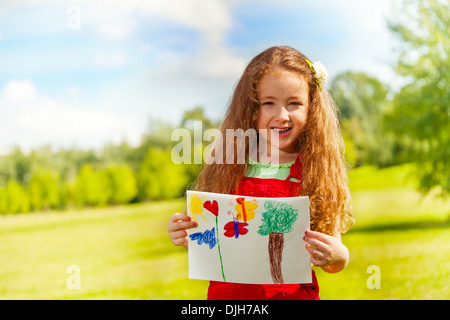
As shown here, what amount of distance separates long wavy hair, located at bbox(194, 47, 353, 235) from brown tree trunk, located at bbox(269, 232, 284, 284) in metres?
0.16

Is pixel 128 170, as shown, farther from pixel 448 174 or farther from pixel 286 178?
pixel 286 178

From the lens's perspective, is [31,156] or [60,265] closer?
[31,156]

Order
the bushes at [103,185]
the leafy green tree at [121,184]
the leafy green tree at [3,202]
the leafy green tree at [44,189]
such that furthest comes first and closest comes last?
the leafy green tree at [121,184] < the bushes at [103,185] < the leafy green tree at [44,189] < the leafy green tree at [3,202]

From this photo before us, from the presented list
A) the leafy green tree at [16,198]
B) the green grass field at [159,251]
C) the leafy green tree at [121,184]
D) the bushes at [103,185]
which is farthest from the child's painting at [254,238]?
the leafy green tree at [121,184]

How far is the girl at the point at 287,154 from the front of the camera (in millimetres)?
1229

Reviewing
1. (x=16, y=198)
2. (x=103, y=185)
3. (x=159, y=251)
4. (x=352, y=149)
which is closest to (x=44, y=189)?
(x=16, y=198)

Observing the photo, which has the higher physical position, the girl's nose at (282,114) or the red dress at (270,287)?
the girl's nose at (282,114)

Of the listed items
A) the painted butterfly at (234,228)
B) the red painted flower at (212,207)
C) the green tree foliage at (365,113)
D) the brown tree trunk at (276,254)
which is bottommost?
the brown tree trunk at (276,254)

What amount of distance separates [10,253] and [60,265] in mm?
643

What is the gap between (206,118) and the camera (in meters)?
4.00

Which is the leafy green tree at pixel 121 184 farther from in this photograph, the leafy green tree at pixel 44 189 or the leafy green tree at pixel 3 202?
the leafy green tree at pixel 3 202

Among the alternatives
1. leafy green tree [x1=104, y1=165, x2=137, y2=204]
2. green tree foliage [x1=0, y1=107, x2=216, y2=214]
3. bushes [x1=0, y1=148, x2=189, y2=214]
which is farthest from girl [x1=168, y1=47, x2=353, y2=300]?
leafy green tree [x1=104, y1=165, x2=137, y2=204]

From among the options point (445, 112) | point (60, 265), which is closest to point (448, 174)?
point (445, 112)

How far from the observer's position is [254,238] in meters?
1.14
